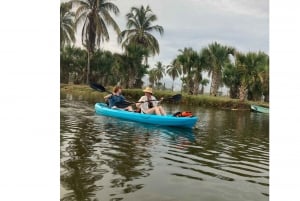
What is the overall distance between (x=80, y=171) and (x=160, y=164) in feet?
2.00

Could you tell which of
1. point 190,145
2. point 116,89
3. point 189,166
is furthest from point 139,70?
point 189,166

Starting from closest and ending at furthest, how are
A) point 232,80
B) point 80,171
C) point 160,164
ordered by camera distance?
point 80,171 < point 160,164 < point 232,80

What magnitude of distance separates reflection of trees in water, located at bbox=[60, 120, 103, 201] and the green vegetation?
0.72 metres

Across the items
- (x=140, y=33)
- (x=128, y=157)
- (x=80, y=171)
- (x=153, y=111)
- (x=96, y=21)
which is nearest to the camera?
(x=80, y=171)

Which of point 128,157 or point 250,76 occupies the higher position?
point 250,76

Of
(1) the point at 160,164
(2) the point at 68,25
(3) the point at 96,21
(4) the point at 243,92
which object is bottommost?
(1) the point at 160,164

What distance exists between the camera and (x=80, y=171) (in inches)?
91.0

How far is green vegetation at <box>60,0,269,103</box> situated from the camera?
15.9 ft

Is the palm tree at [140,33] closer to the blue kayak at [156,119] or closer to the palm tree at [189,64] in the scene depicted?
the palm tree at [189,64]

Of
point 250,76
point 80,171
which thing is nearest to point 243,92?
point 250,76

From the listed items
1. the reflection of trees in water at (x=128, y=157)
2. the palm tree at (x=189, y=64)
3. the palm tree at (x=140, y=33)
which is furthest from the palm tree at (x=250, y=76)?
the palm tree at (x=140, y=33)

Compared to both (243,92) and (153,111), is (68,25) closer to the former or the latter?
(153,111)

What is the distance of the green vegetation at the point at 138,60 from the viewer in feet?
15.9
